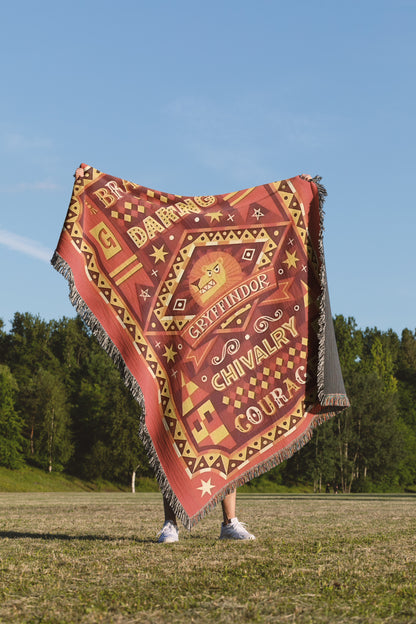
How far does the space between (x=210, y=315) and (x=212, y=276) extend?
0.43 m

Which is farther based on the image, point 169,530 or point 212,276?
point 212,276

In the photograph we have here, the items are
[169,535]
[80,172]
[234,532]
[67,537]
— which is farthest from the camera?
[80,172]

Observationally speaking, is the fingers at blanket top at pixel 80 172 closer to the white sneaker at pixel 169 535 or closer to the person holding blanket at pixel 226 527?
the person holding blanket at pixel 226 527

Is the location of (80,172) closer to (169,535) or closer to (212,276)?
(212,276)

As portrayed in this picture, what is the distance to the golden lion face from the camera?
689 centimetres

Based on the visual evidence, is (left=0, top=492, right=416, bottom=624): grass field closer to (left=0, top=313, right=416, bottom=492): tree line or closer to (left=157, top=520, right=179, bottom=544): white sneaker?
(left=157, top=520, right=179, bottom=544): white sneaker

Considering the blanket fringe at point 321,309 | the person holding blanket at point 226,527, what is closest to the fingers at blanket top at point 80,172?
the blanket fringe at point 321,309

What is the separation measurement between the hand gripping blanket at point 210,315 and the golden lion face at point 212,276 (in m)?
0.01

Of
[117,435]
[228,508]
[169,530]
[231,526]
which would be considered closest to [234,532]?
[231,526]

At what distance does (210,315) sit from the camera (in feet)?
22.4

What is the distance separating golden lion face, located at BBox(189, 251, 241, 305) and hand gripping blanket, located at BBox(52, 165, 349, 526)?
1 cm

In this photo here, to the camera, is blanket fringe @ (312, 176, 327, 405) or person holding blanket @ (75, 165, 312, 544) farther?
blanket fringe @ (312, 176, 327, 405)

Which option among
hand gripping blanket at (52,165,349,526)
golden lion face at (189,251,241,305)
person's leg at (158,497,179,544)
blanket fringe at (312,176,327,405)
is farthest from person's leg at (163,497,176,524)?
golden lion face at (189,251,241,305)

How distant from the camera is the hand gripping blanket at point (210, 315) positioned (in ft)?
21.4
